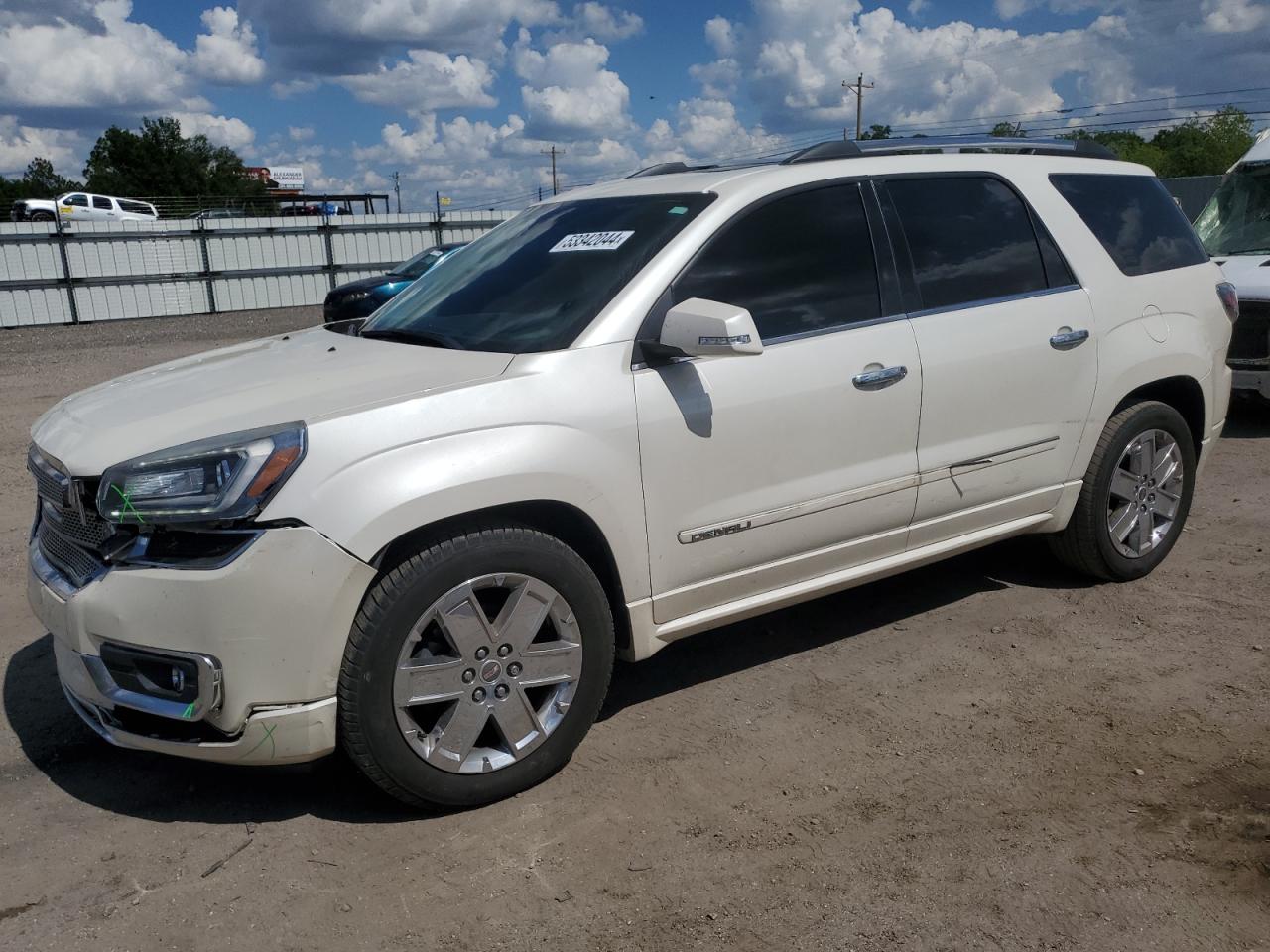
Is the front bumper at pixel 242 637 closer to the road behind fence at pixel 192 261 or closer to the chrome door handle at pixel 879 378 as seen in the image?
the chrome door handle at pixel 879 378

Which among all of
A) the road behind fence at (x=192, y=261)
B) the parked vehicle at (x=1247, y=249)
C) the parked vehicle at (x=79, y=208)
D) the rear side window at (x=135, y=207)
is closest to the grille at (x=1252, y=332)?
the parked vehicle at (x=1247, y=249)

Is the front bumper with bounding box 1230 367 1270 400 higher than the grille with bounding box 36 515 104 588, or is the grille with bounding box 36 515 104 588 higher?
the grille with bounding box 36 515 104 588

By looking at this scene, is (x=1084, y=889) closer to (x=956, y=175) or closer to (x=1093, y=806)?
(x=1093, y=806)

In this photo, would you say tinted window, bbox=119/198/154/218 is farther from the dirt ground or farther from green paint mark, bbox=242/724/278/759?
green paint mark, bbox=242/724/278/759

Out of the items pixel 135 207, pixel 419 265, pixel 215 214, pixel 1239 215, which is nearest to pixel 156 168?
pixel 135 207

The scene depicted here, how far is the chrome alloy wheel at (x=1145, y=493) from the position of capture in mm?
4852

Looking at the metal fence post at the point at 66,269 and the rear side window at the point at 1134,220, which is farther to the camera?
the metal fence post at the point at 66,269

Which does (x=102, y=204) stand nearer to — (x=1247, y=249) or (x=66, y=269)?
(x=66, y=269)

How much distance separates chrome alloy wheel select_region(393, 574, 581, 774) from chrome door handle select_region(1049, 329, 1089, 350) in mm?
2380

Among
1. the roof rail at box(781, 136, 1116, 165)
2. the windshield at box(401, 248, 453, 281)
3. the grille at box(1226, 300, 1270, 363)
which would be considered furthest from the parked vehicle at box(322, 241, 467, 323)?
the roof rail at box(781, 136, 1116, 165)

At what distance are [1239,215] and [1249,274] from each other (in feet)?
4.66

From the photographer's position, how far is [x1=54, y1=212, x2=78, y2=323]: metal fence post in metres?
22.3

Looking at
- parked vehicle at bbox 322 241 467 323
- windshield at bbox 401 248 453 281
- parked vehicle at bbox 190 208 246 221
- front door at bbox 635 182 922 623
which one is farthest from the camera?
parked vehicle at bbox 190 208 246 221

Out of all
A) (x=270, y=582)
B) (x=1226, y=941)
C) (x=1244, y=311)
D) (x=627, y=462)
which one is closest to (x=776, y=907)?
(x=1226, y=941)
